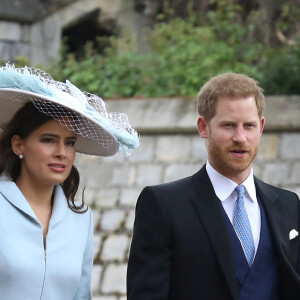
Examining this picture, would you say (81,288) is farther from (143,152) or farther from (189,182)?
(143,152)

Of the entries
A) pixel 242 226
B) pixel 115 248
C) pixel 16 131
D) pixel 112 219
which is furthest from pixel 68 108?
pixel 112 219

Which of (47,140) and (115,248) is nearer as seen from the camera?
(47,140)

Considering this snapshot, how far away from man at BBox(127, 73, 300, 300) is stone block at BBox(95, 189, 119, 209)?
3709mm

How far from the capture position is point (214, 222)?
3.31m

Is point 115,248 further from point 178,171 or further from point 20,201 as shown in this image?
point 20,201

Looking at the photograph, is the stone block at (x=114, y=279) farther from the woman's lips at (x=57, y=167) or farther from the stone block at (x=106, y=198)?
the woman's lips at (x=57, y=167)

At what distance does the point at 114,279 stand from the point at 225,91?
3286mm

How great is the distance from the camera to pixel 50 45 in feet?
35.4

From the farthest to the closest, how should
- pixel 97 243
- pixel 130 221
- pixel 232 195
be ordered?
1. pixel 130 221
2. pixel 97 243
3. pixel 232 195

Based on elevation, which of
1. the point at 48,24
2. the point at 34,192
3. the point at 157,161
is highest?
the point at 48,24

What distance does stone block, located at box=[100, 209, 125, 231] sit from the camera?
22.6ft

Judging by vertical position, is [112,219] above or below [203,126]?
above

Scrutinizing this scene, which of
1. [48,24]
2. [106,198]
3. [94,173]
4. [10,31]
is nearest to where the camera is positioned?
[106,198]

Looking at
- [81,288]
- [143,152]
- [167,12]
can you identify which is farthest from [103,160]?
[81,288]
